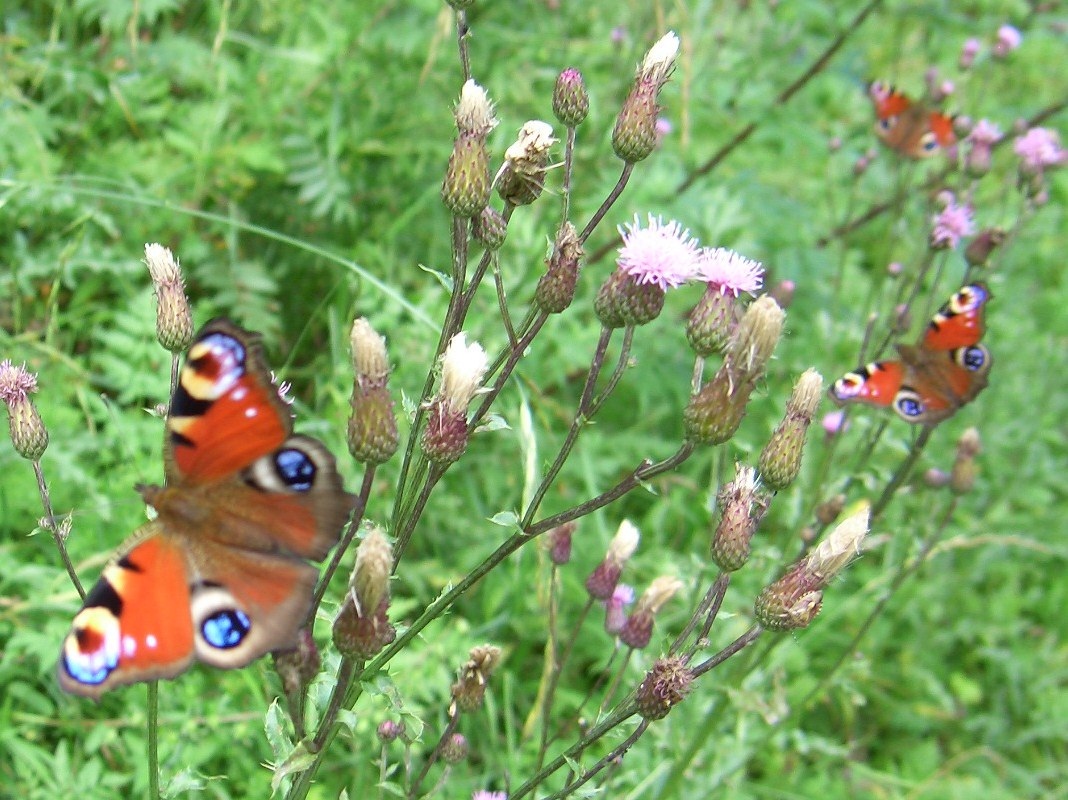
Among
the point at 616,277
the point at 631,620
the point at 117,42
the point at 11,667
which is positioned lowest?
A: the point at 631,620

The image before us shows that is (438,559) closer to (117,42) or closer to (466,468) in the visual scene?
(466,468)

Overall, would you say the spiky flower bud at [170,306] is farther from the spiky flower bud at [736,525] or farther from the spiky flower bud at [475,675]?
the spiky flower bud at [736,525]

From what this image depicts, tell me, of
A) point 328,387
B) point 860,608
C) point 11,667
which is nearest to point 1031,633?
point 860,608

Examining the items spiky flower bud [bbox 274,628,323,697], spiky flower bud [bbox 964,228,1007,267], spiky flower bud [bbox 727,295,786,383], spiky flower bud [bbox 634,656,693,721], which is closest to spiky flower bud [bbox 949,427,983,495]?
spiky flower bud [bbox 964,228,1007,267]

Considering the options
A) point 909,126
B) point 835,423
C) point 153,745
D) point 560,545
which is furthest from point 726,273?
point 909,126

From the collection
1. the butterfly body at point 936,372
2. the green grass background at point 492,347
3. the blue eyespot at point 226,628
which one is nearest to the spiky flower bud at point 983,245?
the green grass background at point 492,347

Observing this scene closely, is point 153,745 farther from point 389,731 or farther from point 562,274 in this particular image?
point 562,274
